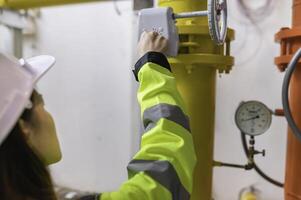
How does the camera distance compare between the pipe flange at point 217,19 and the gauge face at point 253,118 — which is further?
the gauge face at point 253,118

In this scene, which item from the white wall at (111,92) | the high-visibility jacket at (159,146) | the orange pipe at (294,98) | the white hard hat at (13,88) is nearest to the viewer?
the white hard hat at (13,88)

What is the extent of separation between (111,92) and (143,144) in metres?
1.13

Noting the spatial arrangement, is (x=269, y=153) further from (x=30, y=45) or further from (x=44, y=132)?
(x=30, y=45)

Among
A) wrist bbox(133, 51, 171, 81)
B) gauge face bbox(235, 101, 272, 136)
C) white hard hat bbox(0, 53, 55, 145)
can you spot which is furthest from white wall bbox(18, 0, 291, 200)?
white hard hat bbox(0, 53, 55, 145)

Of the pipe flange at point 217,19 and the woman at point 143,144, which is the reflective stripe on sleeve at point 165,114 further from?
the pipe flange at point 217,19

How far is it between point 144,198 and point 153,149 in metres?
0.10

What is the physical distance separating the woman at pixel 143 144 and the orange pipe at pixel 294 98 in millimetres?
343

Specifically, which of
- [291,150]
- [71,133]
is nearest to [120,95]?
[71,133]

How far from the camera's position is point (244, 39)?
146 cm

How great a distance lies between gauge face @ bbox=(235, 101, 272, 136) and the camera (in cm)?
112

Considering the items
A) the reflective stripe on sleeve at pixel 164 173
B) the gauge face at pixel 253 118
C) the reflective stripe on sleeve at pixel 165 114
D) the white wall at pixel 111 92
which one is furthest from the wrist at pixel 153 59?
the white wall at pixel 111 92

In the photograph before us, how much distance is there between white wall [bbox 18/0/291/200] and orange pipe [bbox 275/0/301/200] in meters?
0.50

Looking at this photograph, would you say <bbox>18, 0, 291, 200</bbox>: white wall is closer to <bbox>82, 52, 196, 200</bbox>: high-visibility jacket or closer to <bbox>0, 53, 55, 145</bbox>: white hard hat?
<bbox>82, 52, 196, 200</bbox>: high-visibility jacket

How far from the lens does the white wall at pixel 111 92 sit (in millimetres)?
1429
